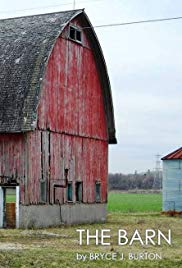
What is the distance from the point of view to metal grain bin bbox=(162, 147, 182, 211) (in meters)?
40.9

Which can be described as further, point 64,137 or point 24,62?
point 64,137

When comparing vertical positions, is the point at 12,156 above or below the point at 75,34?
below

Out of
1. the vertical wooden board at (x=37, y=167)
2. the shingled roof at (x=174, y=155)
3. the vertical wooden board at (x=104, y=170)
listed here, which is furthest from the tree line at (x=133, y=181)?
the vertical wooden board at (x=37, y=167)

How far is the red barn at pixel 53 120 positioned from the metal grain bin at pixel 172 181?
30.9 ft

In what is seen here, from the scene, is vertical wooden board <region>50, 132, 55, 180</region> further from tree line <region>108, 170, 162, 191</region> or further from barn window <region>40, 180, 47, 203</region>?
tree line <region>108, 170, 162, 191</region>

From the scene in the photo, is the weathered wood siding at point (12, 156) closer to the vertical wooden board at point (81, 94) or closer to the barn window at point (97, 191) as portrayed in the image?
the vertical wooden board at point (81, 94)

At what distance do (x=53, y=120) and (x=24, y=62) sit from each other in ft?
8.72

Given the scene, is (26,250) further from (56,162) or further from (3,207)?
(56,162)

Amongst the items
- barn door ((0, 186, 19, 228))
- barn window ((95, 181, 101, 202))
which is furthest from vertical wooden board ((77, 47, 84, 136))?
barn door ((0, 186, 19, 228))

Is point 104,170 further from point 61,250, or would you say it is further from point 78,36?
point 61,250

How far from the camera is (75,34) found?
2980 centimetres

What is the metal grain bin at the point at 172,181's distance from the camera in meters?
40.9

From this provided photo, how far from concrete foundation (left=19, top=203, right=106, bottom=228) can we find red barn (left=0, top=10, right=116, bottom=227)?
0.03 metres

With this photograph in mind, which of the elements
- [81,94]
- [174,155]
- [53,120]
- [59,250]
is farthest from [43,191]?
[174,155]
